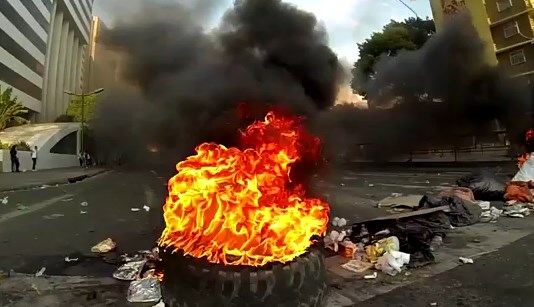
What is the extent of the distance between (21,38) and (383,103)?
45.3 meters

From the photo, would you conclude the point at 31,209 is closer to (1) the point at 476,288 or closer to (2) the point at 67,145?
(1) the point at 476,288

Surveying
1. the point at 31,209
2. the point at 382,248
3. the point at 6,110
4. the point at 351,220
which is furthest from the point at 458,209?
the point at 6,110

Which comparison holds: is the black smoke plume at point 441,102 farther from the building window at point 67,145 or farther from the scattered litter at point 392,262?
the building window at point 67,145

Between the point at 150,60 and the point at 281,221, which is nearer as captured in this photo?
the point at 281,221

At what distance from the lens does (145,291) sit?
338cm

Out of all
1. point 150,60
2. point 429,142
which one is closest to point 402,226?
point 150,60

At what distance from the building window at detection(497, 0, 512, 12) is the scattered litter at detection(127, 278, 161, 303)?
27.9 metres

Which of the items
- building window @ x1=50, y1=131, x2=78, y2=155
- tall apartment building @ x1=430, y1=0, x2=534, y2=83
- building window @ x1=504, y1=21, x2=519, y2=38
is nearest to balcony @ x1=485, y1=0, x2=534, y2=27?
tall apartment building @ x1=430, y1=0, x2=534, y2=83

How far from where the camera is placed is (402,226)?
15.8 ft

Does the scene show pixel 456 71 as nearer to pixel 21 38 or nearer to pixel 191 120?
pixel 191 120

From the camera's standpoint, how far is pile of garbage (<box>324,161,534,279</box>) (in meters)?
4.20

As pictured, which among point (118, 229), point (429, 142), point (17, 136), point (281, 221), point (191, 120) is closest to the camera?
point (281, 221)

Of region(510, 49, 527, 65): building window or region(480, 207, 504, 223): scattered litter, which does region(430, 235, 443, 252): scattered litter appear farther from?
region(510, 49, 527, 65): building window

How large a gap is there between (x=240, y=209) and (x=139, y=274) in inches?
60.5
